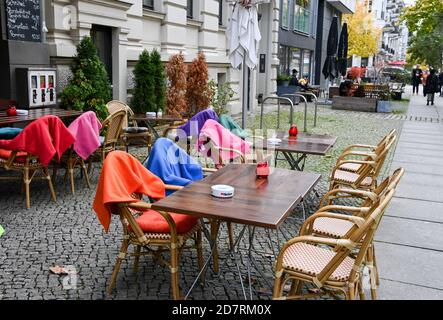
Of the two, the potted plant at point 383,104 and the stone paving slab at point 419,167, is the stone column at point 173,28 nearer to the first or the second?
the stone paving slab at point 419,167

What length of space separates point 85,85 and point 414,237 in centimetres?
574

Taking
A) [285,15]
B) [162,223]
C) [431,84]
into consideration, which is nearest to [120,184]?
[162,223]

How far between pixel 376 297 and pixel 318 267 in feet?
2.87

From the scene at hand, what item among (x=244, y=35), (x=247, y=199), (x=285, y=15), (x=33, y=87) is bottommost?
(x=247, y=199)

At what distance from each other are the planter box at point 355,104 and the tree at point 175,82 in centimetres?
973

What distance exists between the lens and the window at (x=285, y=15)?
21.3m

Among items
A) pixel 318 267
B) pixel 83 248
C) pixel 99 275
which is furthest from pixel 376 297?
pixel 83 248

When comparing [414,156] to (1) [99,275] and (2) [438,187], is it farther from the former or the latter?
Answer: (1) [99,275]

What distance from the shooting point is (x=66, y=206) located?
5.57 meters

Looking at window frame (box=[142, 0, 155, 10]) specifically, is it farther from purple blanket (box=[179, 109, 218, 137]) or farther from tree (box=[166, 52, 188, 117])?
purple blanket (box=[179, 109, 218, 137])

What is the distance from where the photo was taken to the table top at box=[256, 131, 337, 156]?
553 centimetres

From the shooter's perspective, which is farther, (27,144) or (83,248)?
(27,144)

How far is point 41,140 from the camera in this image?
17.3 feet

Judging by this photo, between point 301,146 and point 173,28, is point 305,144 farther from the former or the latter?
point 173,28
